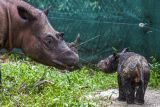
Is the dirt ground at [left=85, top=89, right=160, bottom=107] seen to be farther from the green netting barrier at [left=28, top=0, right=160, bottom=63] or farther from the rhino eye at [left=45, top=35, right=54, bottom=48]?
the green netting barrier at [left=28, top=0, right=160, bottom=63]

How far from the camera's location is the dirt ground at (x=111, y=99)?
7471 millimetres

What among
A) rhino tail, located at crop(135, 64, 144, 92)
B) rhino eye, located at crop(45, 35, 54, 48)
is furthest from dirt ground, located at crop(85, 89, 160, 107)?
rhino eye, located at crop(45, 35, 54, 48)

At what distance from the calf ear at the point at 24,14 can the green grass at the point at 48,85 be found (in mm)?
1120

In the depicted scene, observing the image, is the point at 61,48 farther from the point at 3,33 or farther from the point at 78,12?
the point at 78,12

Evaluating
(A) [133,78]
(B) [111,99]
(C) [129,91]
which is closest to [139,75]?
(A) [133,78]

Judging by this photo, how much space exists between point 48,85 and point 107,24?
343 cm

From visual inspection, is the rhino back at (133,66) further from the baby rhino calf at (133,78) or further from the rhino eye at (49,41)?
the rhino eye at (49,41)

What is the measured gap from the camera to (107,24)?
11.1 meters

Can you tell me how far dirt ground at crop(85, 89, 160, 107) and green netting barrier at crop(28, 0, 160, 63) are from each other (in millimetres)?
2290

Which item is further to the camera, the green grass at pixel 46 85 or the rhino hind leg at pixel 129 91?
the rhino hind leg at pixel 129 91

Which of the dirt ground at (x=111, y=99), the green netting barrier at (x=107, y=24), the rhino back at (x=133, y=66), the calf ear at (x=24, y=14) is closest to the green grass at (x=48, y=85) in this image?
the dirt ground at (x=111, y=99)

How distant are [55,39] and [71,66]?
39cm

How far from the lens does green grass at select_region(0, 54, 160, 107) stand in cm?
707

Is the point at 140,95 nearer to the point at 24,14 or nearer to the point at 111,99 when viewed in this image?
the point at 111,99
